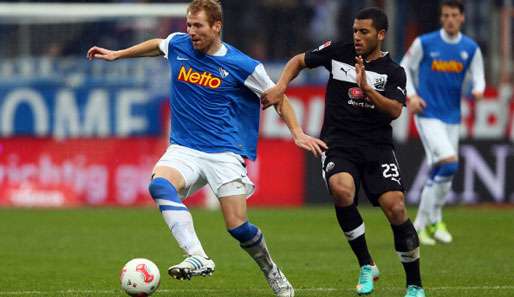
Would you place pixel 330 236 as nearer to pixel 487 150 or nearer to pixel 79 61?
pixel 487 150

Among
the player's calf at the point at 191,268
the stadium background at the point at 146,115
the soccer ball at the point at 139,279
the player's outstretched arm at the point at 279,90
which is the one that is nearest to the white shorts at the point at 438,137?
the stadium background at the point at 146,115

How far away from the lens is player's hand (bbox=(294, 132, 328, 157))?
30.5 feet

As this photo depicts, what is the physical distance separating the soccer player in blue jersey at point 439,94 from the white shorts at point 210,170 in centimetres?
556

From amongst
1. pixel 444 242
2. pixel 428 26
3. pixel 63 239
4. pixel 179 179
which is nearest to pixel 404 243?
pixel 179 179

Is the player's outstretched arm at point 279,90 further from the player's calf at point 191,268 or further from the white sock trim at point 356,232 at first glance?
the player's calf at point 191,268

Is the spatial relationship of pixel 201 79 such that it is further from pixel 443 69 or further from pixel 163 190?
pixel 443 69

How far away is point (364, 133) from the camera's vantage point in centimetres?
990

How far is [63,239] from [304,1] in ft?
28.8

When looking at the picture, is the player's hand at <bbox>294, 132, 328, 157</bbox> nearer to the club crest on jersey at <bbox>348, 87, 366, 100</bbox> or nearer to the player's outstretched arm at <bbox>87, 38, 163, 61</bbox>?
the club crest on jersey at <bbox>348, 87, 366, 100</bbox>

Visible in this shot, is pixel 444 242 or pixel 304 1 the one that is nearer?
pixel 444 242

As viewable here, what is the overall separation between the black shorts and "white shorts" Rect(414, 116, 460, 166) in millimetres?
4914

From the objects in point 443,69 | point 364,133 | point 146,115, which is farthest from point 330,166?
point 146,115

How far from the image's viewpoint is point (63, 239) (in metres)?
15.2

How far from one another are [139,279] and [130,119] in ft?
39.3
